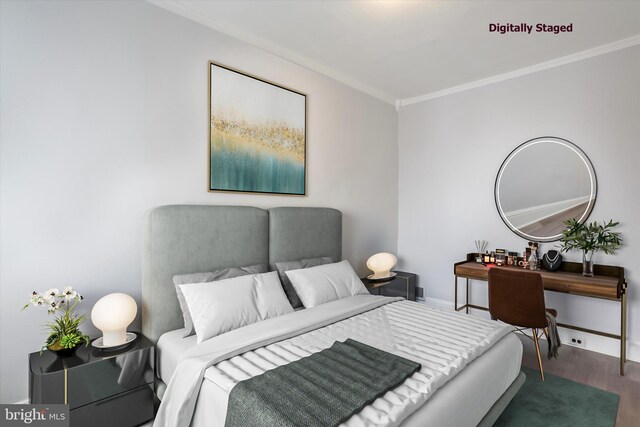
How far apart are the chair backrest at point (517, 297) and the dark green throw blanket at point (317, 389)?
1.55 metres

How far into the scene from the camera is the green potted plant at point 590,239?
3.07 meters

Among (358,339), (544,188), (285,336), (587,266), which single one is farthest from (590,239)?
(285,336)

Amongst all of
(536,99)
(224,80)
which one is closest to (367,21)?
(224,80)

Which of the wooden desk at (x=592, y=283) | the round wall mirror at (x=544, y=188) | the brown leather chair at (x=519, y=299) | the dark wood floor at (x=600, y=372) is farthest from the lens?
the round wall mirror at (x=544, y=188)

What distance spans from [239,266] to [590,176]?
339cm

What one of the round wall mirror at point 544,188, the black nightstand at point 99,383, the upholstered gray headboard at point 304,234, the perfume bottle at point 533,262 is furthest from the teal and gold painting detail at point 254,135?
the perfume bottle at point 533,262

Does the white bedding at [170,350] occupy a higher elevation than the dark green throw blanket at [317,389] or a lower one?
lower

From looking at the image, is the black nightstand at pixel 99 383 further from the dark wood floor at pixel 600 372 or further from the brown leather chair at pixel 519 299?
the dark wood floor at pixel 600 372

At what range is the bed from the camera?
1.52m

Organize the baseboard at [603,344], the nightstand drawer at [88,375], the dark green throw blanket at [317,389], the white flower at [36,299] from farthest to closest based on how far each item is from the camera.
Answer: the baseboard at [603,344]
the white flower at [36,299]
the nightstand drawer at [88,375]
the dark green throw blanket at [317,389]

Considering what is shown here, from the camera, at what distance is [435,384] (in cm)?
152

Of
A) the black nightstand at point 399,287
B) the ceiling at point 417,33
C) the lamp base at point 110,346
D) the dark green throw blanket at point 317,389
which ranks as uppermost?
the ceiling at point 417,33

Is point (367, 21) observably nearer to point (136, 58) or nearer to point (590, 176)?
point (136, 58)

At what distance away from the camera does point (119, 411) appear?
6.24ft
